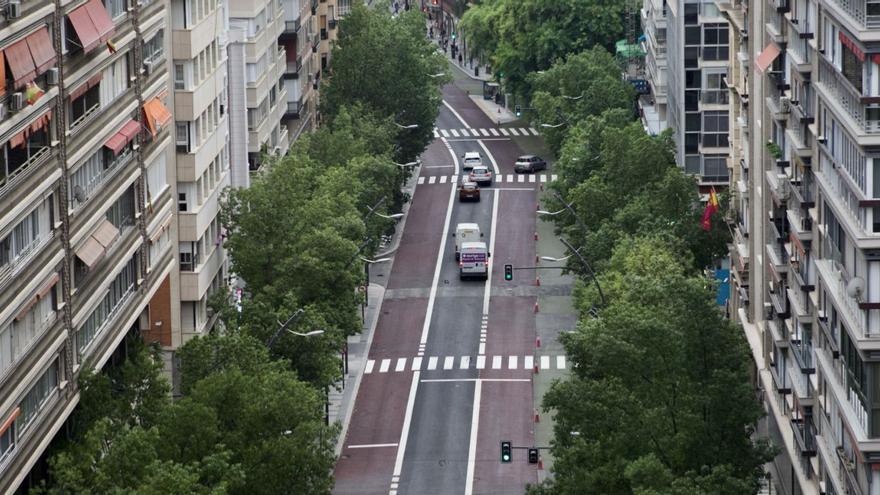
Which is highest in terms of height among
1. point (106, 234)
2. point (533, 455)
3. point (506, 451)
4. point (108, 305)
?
point (106, 234)

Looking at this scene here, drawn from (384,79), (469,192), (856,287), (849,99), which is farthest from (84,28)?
(469,192)

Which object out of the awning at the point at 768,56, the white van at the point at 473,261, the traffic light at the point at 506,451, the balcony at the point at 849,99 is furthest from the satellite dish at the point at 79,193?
the white van at the point at 473,261

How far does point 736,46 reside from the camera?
133250 millimetres

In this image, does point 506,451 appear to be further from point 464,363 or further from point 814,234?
point 464,363

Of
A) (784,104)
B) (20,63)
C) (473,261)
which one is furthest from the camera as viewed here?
(473,261)

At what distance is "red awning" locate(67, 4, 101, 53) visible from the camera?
3782 inches

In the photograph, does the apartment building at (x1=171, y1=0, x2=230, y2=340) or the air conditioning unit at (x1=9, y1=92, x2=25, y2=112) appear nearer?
the air conditioning unit at (x1=9, y1=92, x2=25, y2=112)

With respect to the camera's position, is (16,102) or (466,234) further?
(466,234)

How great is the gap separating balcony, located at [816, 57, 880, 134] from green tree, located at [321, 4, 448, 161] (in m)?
94.8

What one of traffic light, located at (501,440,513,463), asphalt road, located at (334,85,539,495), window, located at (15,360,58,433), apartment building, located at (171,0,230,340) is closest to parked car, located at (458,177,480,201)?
asphalt road, located at (334,85,539,495)

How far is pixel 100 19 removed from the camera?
10050cm

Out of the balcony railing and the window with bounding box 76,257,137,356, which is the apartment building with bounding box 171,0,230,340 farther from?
the balcony railing

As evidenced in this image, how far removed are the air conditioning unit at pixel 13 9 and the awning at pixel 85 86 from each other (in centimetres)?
1044

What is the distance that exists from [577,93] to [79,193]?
93.9 m
